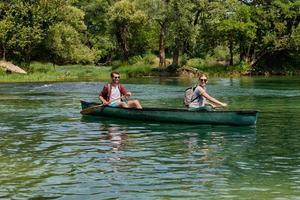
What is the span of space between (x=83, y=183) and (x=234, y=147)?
4.97 meters

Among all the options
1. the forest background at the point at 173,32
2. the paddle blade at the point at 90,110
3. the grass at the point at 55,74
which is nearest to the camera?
the paddle blade at the point at 90,110

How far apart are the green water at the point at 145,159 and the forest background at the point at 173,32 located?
38354 mm

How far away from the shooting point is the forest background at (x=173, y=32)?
58.0m

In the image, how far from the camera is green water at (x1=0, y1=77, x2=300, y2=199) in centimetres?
927

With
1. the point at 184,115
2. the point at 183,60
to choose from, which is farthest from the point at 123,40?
the point at 184,115

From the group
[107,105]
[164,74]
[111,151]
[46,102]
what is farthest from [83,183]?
[164,74]

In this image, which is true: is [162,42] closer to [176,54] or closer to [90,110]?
[176,54]

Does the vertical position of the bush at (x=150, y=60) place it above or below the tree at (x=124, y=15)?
below

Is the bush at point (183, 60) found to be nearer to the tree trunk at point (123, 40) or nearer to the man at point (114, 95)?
the tree trunk at point (123, 40)

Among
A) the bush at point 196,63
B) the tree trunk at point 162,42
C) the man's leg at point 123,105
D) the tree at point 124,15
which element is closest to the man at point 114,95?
the man's leg at point 123,105

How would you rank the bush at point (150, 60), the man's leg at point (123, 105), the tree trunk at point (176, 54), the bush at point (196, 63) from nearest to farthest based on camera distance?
1. the man's leg at point (123, 105)
2. the tree trunk at point (176, 54)
3. the bush at point (196, 63)
4. the bush at point (150, 60)

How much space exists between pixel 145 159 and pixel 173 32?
47481mm

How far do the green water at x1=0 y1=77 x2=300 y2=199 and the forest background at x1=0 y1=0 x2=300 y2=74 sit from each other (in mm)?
38354

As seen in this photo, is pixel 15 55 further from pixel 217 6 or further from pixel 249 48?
→ pixel 249 48
